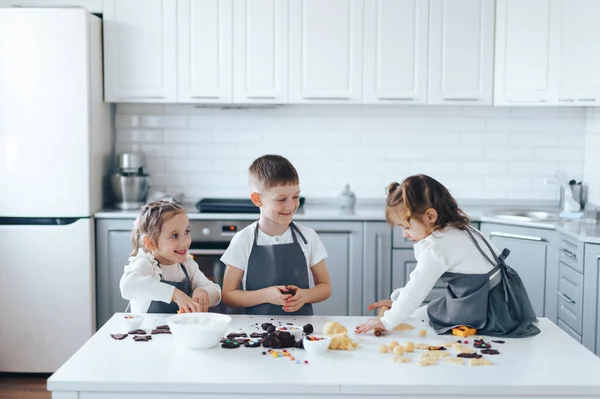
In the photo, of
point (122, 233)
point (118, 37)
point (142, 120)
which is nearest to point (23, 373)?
point (122, 233)

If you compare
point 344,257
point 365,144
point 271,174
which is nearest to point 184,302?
point 271,174

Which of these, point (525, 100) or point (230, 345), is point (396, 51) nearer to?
point (525, 100)

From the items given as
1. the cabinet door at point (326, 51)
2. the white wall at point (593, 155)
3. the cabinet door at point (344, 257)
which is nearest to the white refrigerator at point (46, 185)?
the cabinet door at point (326, 51)

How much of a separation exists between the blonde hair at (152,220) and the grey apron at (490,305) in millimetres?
990

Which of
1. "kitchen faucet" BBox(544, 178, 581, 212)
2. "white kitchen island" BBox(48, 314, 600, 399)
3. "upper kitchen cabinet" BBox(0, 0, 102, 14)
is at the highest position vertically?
"upper kitchen cabinet" BBox(0, 0, 102, 14)

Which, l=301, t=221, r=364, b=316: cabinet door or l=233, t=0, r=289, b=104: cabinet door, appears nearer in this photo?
l=301, t=221, r=364, b=316: cabinet door

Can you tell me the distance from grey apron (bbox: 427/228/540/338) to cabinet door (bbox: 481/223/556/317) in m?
1.97

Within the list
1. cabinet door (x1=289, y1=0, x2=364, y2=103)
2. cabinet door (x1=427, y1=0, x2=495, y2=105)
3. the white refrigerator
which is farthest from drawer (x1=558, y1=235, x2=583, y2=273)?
the white refrigerator

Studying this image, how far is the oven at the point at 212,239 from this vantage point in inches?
182

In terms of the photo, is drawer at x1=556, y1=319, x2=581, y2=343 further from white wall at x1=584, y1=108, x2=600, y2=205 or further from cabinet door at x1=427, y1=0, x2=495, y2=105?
cabinet door at x1=427, y1=0, x2=495, y2=105

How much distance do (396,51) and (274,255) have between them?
221 cm

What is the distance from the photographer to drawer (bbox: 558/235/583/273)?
399 centimetres

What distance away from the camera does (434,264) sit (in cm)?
243

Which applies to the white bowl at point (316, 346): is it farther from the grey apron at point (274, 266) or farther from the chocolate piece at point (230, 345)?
the grey apron at point (274, 266)
